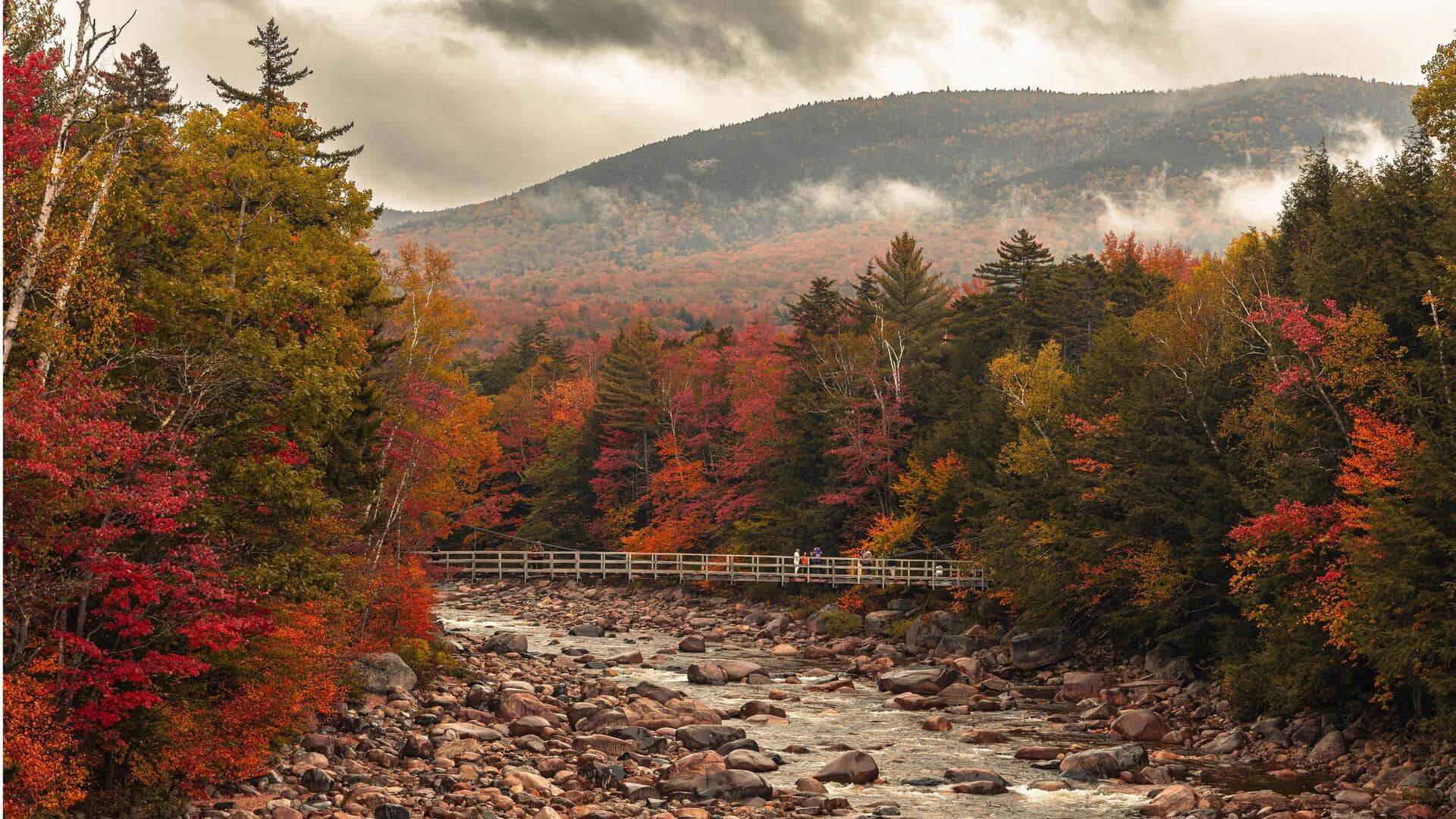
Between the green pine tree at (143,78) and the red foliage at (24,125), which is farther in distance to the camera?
the green pine tree at (143,78)

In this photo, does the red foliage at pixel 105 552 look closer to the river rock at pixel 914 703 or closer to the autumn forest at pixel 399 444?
the autumn forest at pixel 399 444

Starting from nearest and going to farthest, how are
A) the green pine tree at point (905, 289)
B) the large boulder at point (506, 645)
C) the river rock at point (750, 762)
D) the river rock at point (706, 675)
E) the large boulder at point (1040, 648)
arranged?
1. the river rock at point (750, 762)
2. the river rock at point (706, 675)
3. the large boulder at point (1040, 648)
4. the large boulder at point (506, 645)
5. the green pine tree at point (905, 289)

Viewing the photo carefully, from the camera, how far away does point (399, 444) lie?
3466 centimetres

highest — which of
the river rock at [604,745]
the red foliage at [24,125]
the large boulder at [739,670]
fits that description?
the red foliage at [24,125]

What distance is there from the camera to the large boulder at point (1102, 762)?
23.3 m

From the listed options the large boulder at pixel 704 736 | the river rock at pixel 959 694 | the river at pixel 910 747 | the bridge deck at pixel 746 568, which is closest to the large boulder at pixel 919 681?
the river rock at pixel 959 694

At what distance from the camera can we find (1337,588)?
23.9 m

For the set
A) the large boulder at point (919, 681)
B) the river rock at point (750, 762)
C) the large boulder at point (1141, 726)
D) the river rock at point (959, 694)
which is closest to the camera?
the river rock at point (750, 762)

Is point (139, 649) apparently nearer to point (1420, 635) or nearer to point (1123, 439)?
point (1420, 635)

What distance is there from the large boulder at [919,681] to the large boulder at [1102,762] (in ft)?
31.5

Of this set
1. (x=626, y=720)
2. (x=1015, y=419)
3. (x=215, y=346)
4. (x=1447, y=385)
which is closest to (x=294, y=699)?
(x=215, y=346)

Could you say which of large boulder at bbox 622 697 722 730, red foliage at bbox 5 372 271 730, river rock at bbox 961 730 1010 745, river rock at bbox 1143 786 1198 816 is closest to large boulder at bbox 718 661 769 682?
large boulder at bbox 622 697 722 730

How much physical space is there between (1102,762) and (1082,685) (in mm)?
9863

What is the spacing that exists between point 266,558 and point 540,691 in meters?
14.4
